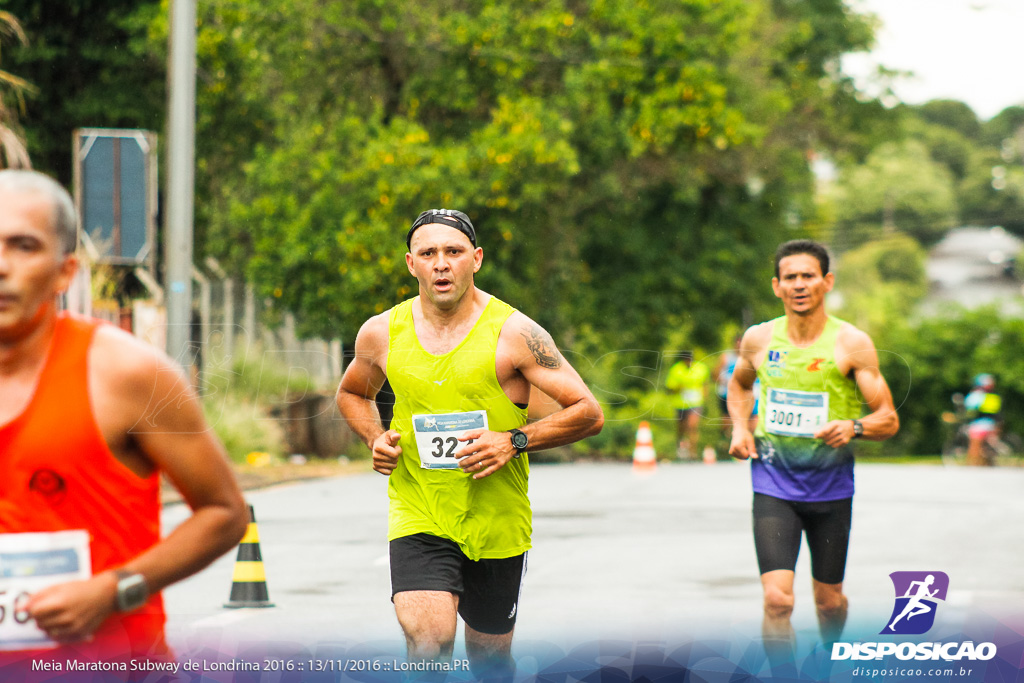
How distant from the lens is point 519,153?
70.1 feet

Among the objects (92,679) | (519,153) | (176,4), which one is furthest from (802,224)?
(92,679)

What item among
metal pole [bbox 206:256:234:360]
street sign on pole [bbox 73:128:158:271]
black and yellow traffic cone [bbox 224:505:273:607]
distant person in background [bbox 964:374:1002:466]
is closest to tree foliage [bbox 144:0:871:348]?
metal pole [bbox 206:256:234:360]

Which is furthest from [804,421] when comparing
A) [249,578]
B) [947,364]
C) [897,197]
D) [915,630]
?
[897,197]

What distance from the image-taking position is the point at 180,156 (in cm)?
1204

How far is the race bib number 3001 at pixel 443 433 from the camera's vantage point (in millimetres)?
4816

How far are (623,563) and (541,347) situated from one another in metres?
6.29

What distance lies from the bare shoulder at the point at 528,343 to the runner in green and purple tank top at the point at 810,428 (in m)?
1.62

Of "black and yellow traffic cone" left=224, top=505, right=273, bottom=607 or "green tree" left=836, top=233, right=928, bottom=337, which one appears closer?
"black and yellow traffic cone" left=224, top=505, right=273, bottom=607

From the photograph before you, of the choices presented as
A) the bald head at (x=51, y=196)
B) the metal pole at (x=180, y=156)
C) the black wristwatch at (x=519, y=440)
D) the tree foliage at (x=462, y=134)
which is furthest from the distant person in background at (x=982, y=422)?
the bald head at (x=51, y=196)

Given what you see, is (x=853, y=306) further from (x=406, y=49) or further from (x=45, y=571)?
(x=45, y=571)

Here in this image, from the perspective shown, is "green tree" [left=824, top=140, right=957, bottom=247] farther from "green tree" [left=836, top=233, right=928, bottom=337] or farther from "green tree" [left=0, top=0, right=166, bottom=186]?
"green tree" [left=0, top=0, right=166, bottom=186]

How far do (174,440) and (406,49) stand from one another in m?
20.3

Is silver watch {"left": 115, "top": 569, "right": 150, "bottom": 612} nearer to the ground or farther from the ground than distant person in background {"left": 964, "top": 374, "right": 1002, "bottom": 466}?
farther from the ground

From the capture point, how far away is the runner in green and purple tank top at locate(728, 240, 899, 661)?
6164mm
